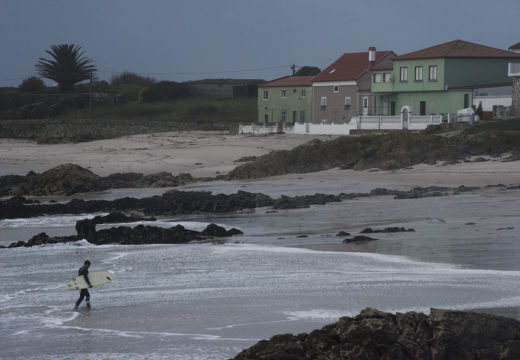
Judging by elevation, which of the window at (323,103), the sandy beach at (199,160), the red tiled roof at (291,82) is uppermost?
the red tiled roof at (291,82)

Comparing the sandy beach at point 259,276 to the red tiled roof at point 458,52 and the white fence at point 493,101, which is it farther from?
the red tiled roof at point 458,52

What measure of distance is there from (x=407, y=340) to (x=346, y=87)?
5516 centimetres

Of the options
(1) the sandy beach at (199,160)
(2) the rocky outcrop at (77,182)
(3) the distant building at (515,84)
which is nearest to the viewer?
(1) the sandy beach at (199,160)

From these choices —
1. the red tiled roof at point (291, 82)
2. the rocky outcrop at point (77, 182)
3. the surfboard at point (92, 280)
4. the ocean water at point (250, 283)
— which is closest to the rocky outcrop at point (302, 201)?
the ocean water at point (250, 283)

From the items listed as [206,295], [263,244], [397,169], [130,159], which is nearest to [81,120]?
[130,159]

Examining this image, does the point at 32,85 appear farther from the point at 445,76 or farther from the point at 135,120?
the point at 445,76

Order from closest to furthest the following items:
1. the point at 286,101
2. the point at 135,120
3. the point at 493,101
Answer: the point at 493,101
the point at 286,101
the point at 135,120

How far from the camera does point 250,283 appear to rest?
16234 millimetres

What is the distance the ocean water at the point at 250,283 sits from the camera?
12.6 m

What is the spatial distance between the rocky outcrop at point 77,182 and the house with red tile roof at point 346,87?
22640 mm

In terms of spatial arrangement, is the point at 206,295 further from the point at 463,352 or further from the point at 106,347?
the point at 463,352

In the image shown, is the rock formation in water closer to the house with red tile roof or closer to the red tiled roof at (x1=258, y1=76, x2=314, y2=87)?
the house with red tile roof

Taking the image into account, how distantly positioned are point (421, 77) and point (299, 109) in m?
14.8

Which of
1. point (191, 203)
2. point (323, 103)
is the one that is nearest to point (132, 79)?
point (323, 103)
